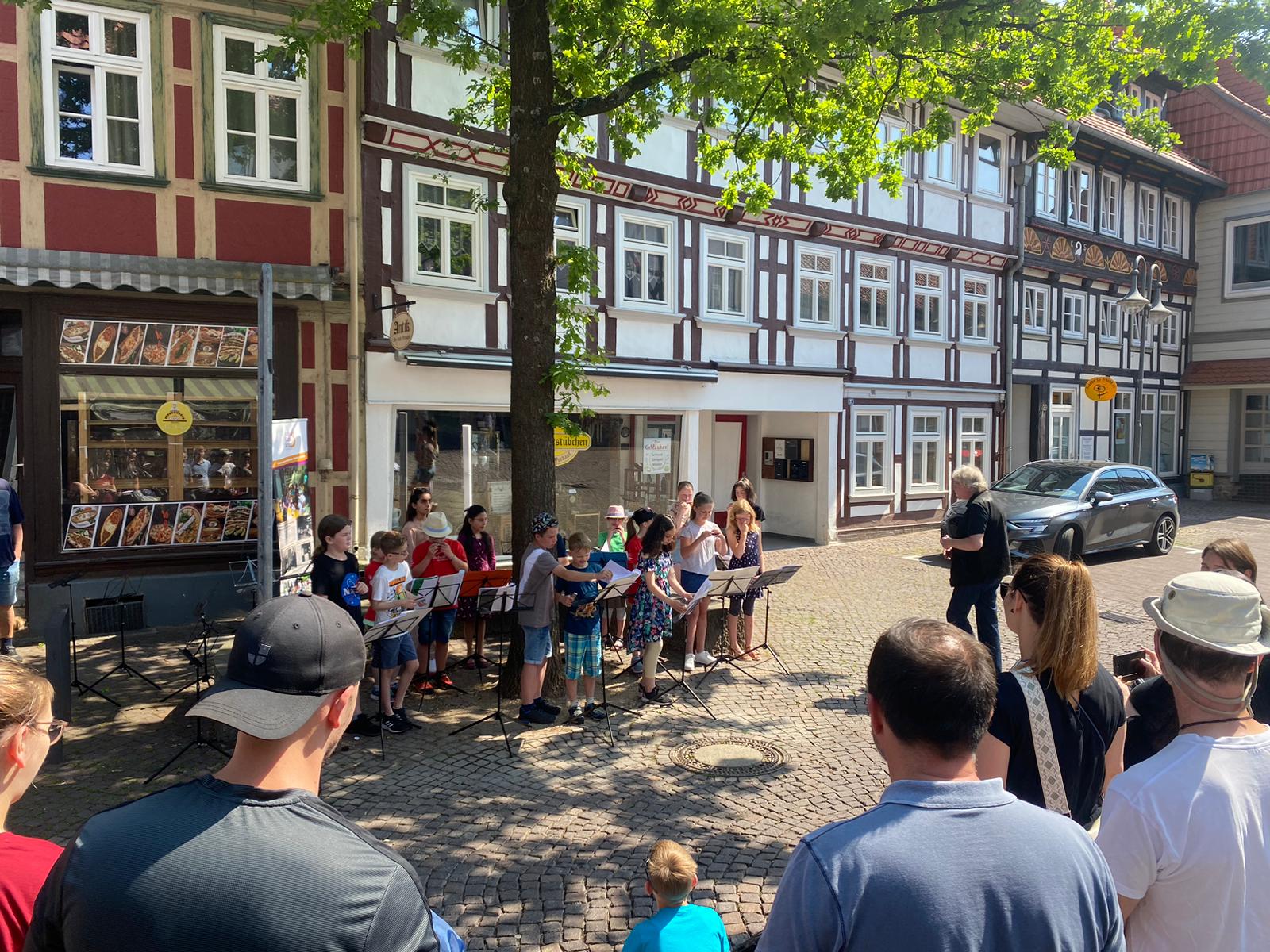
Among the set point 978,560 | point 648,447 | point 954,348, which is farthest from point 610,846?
point 954,348

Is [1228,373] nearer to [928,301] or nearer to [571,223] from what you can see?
[928,301]

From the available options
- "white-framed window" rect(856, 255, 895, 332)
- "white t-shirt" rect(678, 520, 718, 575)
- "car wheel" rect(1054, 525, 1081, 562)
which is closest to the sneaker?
"white t-shirt" rect(678, 520, 718, 575)

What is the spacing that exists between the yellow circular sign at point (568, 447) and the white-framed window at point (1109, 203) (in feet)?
58.0

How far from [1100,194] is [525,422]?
2210 centimetres

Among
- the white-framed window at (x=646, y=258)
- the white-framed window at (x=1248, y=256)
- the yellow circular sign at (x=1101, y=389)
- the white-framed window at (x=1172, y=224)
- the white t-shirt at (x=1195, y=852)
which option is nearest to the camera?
the white t-shirt at (x=1195, y=852)

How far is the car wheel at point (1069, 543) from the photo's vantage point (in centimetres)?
1458

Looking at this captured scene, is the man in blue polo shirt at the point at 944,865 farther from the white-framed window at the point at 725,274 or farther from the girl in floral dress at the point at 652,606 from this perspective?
the white-framed window at the point at 725,274

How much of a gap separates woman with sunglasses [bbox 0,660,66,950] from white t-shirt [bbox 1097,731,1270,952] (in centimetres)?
241

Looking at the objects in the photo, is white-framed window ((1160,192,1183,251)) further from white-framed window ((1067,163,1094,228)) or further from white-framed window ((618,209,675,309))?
white-framed window ((618,209,675,309))

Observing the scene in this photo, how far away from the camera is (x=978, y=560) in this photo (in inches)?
301

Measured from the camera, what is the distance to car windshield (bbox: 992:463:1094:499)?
1554 cm

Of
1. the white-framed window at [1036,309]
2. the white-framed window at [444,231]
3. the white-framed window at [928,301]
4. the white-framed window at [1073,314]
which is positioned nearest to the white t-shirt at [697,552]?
the white-framed window at [444,231]

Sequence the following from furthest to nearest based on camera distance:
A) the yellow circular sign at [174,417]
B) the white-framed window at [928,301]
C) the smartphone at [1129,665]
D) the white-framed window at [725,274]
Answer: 1. the white-framed window at [928,301]
2. the white-framed window at [725,274]
3. the yellow circular sign at [174,417]
4. the smartphone at [1129,665]

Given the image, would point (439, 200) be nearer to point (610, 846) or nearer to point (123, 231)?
point (123, 231)
